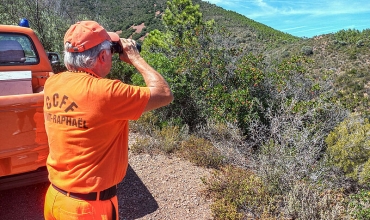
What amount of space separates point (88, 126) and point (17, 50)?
3532 mm

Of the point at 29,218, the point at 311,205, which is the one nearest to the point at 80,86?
the point at 29,218

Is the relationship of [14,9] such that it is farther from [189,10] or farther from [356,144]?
[356,144]

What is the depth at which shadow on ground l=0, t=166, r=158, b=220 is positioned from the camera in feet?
11.2

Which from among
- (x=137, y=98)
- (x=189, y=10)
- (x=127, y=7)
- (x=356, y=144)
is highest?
(x=127, y=7)

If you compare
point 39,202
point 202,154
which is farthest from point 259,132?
point 39,202

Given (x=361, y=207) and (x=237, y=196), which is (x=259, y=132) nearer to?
(x=237, y=196)

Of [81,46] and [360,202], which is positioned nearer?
[81,46]

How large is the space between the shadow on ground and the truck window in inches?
68.1

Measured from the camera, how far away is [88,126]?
1488mm

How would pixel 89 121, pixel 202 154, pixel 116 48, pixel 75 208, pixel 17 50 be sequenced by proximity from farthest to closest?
pixel 202 154 → pixel 17 50 → pixel 116 48 → pixel 75 208 → pixel 89 121

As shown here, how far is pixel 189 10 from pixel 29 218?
16.5 meters

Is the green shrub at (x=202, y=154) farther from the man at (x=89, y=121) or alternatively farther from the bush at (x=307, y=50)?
the bush at (x=307, y=50)

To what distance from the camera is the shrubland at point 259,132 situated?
3557 millimetres

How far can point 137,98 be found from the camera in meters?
1.49
